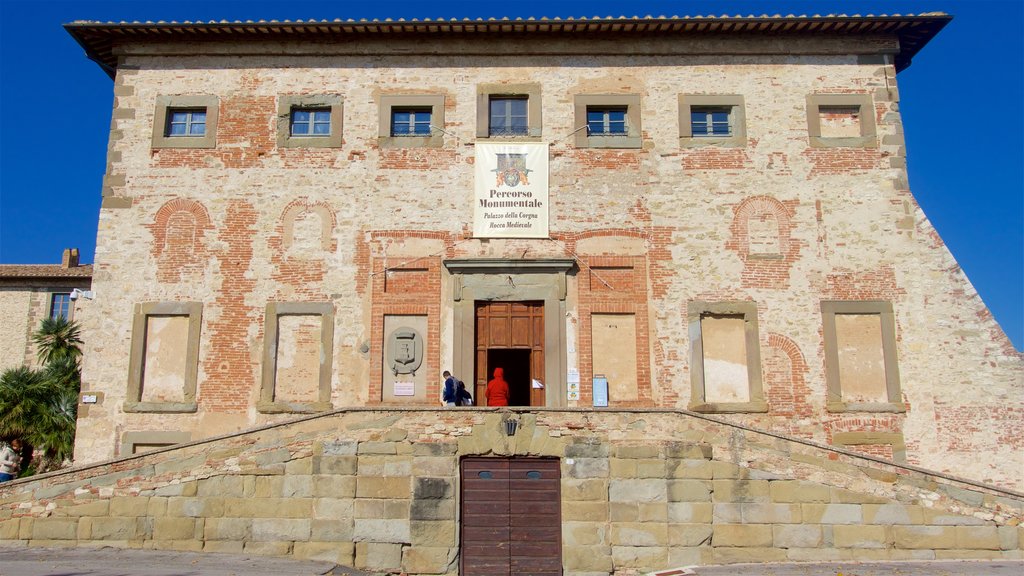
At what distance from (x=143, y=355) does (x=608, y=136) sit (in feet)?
31.6

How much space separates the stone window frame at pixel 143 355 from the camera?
15.1 meters

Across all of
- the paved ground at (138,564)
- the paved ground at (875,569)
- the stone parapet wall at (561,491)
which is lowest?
the paved ground at (875,569)

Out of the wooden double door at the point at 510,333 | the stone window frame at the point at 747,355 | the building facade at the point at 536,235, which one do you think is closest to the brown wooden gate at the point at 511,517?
the building facade at the point at 536,235

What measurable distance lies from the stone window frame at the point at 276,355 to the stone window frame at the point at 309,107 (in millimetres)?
3173

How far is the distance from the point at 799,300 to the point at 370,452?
831 centimetres

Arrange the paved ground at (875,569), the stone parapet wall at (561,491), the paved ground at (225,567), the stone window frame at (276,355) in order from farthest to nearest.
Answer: the stone window frame at (276,355)
the stone parapet wall at (561,491)
the paved ground at (875,569)
the paved ground at (225,567)

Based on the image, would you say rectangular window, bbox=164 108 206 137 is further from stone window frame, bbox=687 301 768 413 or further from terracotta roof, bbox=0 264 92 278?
terracotta roof, bbox=0 264 92 278

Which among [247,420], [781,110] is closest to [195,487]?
[247,420]

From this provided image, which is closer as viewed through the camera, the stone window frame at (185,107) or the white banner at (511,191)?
the white banner at (511,191)

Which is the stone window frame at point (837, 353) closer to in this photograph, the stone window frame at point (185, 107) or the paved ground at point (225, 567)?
the paved ground at point (225, 567)

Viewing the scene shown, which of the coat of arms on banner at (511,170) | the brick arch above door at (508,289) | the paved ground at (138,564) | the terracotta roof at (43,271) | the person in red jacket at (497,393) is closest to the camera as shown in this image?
the paved ground at (138,564)

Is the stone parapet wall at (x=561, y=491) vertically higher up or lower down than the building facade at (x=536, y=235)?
lower down

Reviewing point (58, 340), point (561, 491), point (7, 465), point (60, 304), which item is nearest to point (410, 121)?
point (561, 491)

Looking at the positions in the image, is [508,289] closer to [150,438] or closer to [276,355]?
[276,355]
